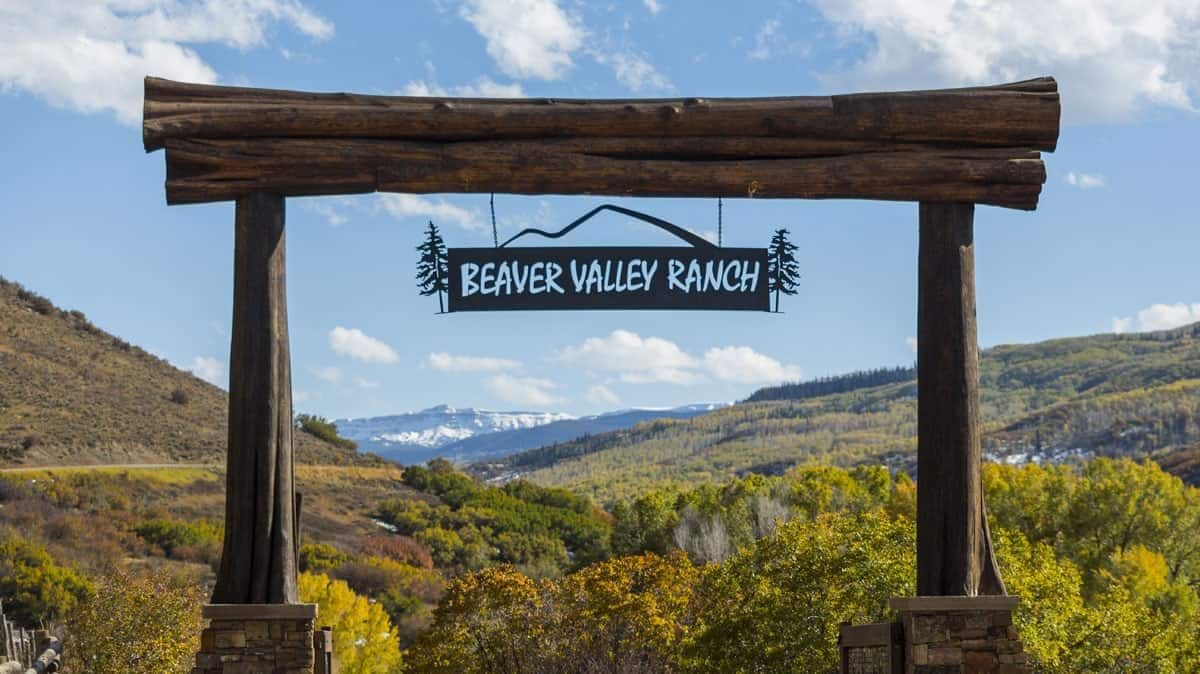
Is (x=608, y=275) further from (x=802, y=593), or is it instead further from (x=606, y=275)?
(x=802, y=593)

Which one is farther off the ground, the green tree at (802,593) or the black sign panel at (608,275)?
the black sign panel at (608,275)

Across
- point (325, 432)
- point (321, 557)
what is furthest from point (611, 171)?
point (325, 432)

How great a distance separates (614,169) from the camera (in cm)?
1070

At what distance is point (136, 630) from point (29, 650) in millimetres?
3377

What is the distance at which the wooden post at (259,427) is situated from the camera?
403 inches

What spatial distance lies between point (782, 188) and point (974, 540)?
2.80 m

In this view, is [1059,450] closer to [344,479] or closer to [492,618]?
[344,479]

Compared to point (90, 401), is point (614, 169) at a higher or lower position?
lower

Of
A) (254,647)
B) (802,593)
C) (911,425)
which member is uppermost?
(911,425)

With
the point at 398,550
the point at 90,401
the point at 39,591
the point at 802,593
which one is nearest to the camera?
the point at 802,593

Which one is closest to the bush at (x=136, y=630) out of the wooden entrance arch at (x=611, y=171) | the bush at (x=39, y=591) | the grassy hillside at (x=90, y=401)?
the bush at (x=39, y=591)

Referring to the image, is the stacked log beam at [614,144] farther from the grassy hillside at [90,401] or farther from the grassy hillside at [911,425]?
the grassy hillside at [911,425]

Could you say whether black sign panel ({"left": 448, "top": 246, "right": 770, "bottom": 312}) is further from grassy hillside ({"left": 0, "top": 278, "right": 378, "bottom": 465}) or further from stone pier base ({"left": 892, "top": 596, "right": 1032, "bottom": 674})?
grassy hillside ({"left": 0, "top": 278, "right": 378, "bottom": 465})

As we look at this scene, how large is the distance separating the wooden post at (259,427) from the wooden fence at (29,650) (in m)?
12.2
